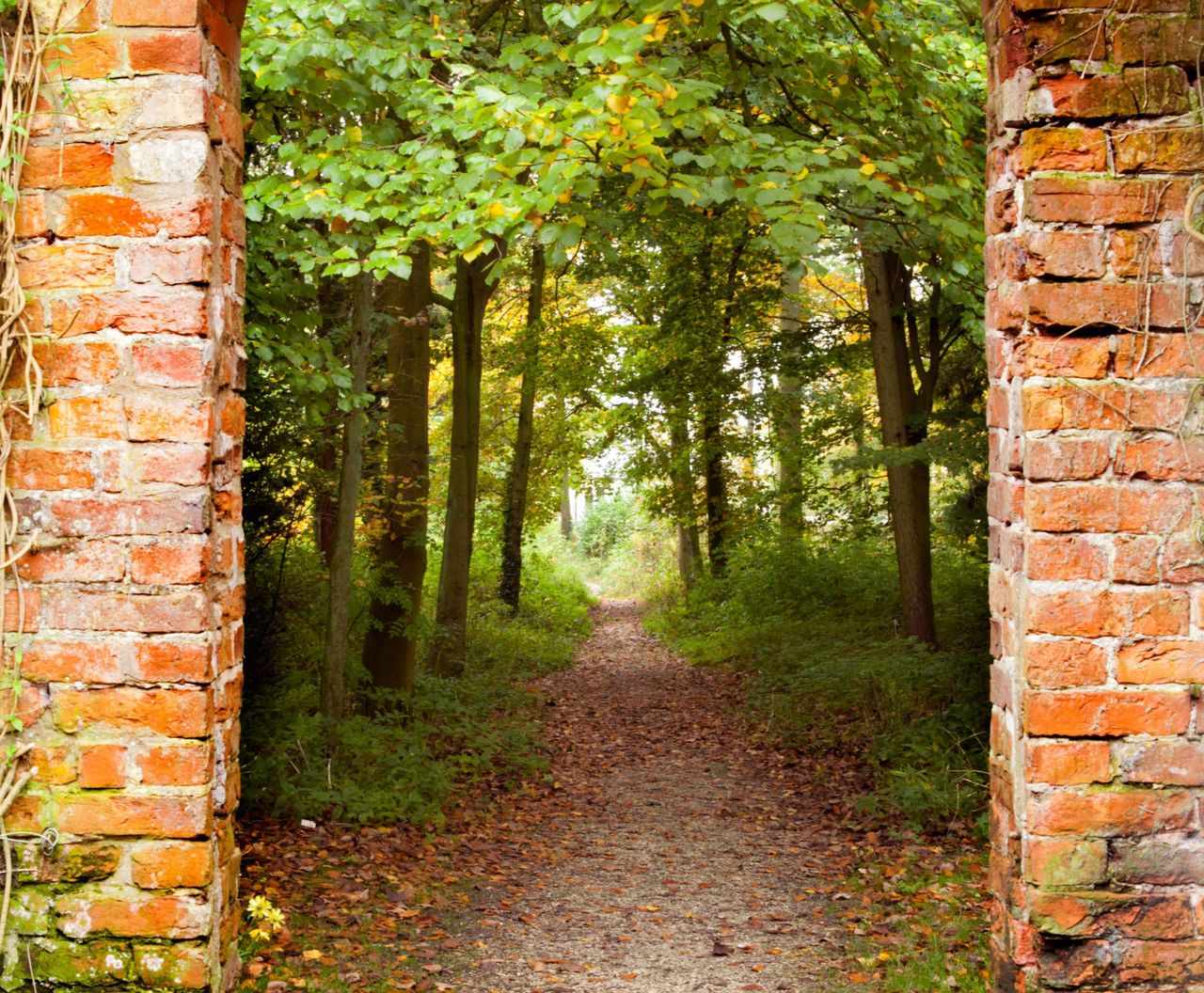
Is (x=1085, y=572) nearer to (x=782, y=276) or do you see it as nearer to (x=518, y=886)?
(x=518, y=886)

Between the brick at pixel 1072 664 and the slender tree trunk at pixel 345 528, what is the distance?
4.99 metres

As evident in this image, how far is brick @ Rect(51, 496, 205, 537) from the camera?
3088 millimetres

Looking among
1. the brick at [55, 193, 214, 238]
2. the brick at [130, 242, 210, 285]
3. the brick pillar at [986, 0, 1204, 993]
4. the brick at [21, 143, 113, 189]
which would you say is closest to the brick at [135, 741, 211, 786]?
the brick at [130, 242, 210, 285]

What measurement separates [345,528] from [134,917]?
416cm

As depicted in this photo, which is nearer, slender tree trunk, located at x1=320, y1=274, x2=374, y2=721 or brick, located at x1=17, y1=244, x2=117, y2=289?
brick, located at x1=17, y1=244, x2=117, y2=289

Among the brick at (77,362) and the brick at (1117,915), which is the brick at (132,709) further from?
the brick at (1117,915)

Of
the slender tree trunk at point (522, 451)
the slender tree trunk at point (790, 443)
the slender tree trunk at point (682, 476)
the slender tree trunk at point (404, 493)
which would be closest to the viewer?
the slender tree trunk at point (404, 493)

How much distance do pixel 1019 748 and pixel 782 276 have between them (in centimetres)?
1059

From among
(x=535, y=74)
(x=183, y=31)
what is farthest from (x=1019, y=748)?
(x=535, y=74)

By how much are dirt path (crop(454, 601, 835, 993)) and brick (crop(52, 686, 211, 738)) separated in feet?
7.31

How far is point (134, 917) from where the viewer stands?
312 centimetres

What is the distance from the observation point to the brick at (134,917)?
10.2 feet

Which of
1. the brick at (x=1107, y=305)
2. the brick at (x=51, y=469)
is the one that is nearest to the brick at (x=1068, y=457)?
the brick at (x=1107, y=305)

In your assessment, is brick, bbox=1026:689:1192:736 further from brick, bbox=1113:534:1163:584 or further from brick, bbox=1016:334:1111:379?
brick, bbox=1016:334:1111:379
